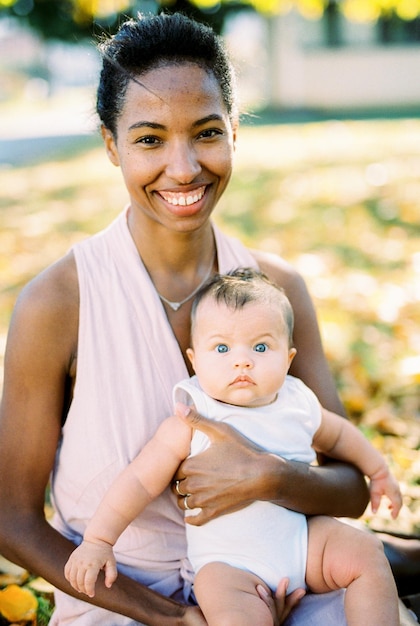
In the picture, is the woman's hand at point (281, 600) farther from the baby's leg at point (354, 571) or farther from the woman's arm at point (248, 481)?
the woman's arm at point (248, 481)

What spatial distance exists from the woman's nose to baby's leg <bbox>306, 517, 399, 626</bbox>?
1.05m

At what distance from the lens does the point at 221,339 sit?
7.32ft

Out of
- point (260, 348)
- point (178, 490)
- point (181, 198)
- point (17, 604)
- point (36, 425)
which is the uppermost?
point (181, 198)

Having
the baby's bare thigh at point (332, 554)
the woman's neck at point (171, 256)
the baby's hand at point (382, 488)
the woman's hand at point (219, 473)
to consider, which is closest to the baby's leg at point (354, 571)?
the baby's bare thigh at point (332, 554)

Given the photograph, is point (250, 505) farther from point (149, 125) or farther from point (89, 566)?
point (149, 125)

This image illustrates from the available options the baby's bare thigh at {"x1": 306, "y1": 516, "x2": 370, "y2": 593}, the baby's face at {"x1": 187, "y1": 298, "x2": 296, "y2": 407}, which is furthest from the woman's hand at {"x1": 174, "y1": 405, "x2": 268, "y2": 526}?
the baby's bare thigh at {"x1": 306, "y1": 516, "x2": 370, "y2": 593}

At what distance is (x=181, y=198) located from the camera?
2.38 m

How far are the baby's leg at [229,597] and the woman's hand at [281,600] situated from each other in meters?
0.02

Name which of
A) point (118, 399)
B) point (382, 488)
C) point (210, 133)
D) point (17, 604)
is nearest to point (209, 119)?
point (210, 133)

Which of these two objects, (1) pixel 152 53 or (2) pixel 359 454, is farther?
(2) pixel 359 454

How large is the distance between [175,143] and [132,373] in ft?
2.24

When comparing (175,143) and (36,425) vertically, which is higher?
(175,143)

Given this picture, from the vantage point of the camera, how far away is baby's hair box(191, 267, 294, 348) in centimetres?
225

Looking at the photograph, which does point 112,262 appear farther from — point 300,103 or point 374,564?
point 300,103
